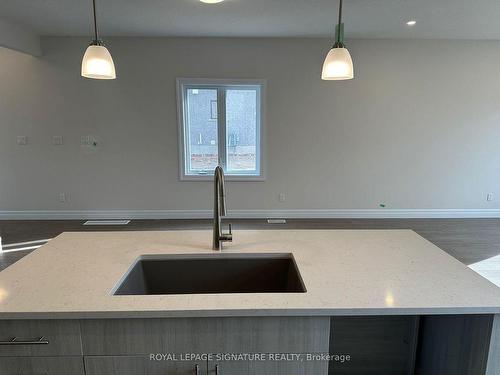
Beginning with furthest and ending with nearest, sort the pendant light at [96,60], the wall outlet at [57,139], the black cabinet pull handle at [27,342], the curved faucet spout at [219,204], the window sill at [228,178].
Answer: the window sill at [228,178]
the wall outlet at [57,139]
the pendant light at [96,60]
the curved faucet spout at [219,204]
the black cabinet pull handle at [27,342]

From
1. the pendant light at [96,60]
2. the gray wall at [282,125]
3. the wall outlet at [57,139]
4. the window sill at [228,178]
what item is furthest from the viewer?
the window sill at [228,178]

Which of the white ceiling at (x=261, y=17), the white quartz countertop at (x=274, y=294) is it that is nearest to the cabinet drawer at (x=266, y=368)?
the white quartz countertop at (x=274, y=294)

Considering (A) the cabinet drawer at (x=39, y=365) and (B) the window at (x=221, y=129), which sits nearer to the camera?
(A) the cabinet drawer at (x=39, y=365)

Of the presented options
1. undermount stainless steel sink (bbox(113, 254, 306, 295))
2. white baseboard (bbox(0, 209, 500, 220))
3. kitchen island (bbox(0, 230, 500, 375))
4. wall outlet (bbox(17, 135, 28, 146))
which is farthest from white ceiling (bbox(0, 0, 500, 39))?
kitchen island (bbox(0, 230, 500, 375))

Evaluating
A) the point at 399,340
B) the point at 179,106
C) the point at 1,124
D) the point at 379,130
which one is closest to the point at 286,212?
the point at 379,130

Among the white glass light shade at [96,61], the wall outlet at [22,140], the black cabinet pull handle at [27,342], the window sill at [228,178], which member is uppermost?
the white glass light shade at [96,61]

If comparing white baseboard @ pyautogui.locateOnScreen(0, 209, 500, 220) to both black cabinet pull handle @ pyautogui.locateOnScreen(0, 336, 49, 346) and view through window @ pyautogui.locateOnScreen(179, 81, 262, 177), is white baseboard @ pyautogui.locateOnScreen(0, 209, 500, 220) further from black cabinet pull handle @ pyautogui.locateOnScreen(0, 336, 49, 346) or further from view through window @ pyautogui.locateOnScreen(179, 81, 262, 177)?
black cabinet pull handle @ pyautogui.locateOnScreen(0, 336, 49, 346)

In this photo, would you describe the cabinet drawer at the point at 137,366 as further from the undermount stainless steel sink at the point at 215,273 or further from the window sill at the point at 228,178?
the window sill at the point at 228,178

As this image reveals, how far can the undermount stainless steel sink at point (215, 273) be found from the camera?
1450mm

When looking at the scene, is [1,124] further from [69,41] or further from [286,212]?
[286,212]

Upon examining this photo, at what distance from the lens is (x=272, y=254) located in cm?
147

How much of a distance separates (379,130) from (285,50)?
71.4 inches

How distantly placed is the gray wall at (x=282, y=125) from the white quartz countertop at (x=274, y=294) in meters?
3.35

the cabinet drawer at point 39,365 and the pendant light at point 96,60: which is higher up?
the pendant light at point 96,60
